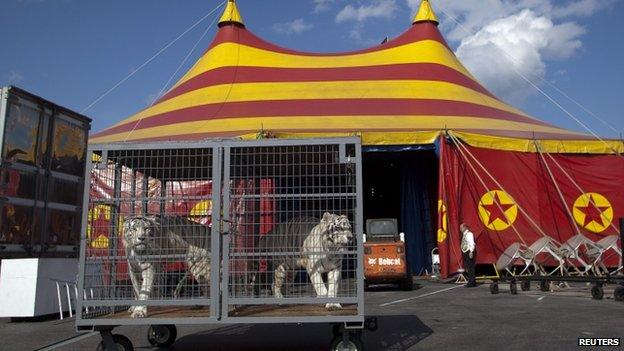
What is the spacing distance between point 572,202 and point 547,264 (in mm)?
1765

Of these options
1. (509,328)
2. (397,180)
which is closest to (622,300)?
(509,328)

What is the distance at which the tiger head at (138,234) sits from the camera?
522 cm

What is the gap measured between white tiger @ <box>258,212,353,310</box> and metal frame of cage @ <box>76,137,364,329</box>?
81 millimetres

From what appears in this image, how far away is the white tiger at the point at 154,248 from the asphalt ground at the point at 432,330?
1143mm

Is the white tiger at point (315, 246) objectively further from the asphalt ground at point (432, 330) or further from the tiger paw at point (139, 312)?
the tiger paw at point (139, 312)

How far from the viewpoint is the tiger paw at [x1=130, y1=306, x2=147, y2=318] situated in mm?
5102

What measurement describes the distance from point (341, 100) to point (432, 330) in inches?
415

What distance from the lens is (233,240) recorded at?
5258 millimetres

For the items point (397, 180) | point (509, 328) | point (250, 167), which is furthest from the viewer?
point (397, 180)

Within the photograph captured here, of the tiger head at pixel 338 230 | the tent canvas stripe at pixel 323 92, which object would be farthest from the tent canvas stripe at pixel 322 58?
the tiger head at pixel 338 230

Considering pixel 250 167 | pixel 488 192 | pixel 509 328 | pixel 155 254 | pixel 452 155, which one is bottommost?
pixel 509 328

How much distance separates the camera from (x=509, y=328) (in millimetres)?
6949

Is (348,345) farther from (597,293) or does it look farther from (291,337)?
(597,293)

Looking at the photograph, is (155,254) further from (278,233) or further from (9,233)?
(9,233)
